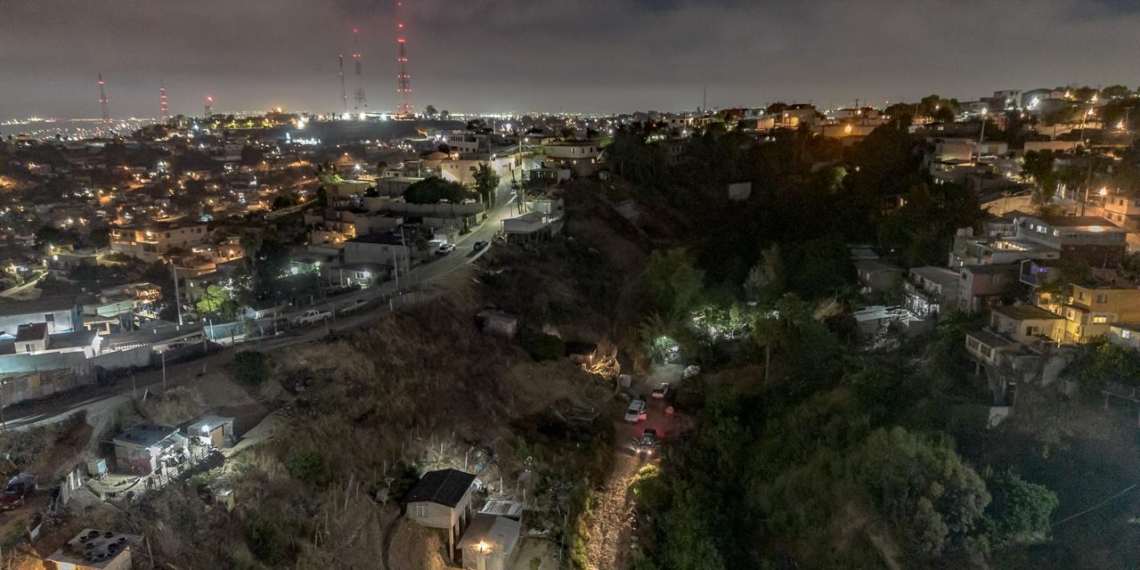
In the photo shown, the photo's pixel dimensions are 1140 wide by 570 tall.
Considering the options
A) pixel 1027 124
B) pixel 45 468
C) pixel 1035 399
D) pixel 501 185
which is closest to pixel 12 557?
pixel 45 468

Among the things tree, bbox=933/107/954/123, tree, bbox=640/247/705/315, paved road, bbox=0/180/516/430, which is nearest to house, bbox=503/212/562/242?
paved road, bbox=0/180/516/430

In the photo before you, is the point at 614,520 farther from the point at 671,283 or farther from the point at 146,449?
the point at 146,449

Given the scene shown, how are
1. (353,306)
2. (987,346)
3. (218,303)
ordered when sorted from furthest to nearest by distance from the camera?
(218,303) → (353,306) → (987,346)

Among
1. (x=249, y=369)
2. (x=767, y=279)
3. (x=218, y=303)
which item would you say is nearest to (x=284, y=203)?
(x=218, y=303)

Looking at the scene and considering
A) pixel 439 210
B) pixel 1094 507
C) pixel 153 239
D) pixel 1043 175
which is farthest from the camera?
pixel 153 239

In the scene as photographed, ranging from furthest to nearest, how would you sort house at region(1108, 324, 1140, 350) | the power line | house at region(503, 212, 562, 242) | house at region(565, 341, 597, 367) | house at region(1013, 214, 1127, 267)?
1. house at region(503, 212, 562, 242)
2. house at region(565, 341, 597, 367)
3. house at region(1013, 214, 1127, 267)
4. house at region(1108, 324, 1140, 350)
5. the power line

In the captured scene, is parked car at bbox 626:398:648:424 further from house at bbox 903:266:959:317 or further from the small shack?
the small shack

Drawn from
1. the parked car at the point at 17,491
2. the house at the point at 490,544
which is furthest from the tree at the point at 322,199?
the house at the point at 490,544

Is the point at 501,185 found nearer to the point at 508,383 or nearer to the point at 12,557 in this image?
the point at 508,383
